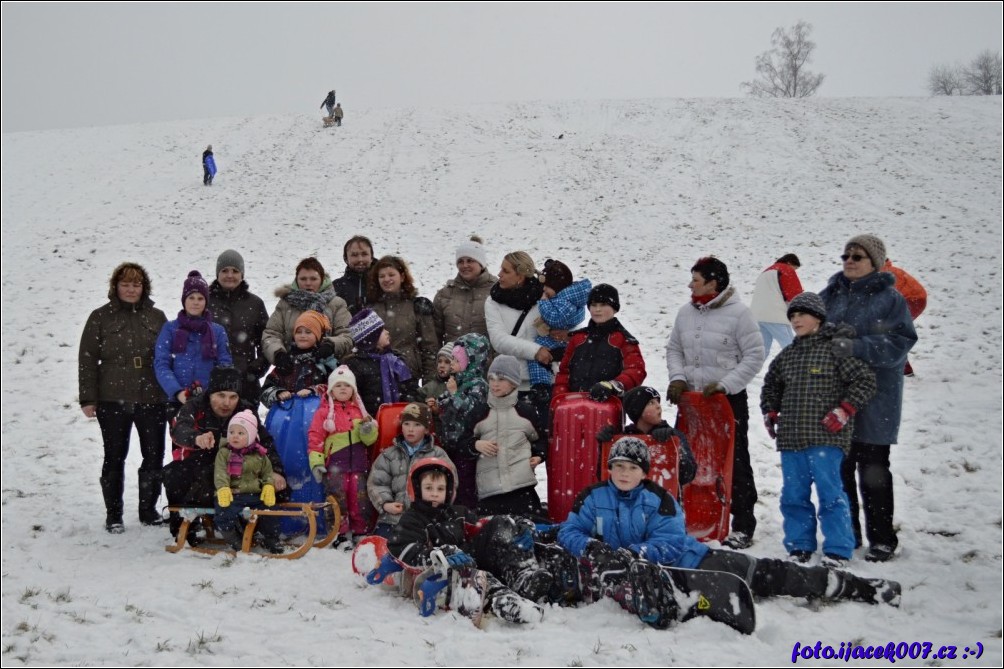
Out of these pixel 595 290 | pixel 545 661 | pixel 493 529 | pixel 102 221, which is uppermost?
pixel 102 221

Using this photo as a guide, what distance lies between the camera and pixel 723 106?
29156mm

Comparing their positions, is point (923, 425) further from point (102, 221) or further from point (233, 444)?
point (102, 221)

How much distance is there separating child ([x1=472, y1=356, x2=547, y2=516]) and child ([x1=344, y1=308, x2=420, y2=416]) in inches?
32.4

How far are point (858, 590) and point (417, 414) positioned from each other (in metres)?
3.06

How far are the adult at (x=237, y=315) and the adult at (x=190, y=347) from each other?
0.98ft

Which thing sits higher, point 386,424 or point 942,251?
point 942,251

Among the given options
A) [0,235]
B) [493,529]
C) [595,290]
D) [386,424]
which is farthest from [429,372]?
[0,235]

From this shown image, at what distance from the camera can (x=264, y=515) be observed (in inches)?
224

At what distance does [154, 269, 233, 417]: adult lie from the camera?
627 centimetres

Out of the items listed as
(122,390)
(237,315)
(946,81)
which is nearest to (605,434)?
(237,315)

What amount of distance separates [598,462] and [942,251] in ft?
42.5

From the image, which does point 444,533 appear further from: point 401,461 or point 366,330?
point 366,330

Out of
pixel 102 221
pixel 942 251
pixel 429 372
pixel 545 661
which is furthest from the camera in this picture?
pixel 102 221

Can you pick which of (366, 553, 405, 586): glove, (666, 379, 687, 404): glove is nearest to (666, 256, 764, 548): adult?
(666, 379, 687, 404): glove
